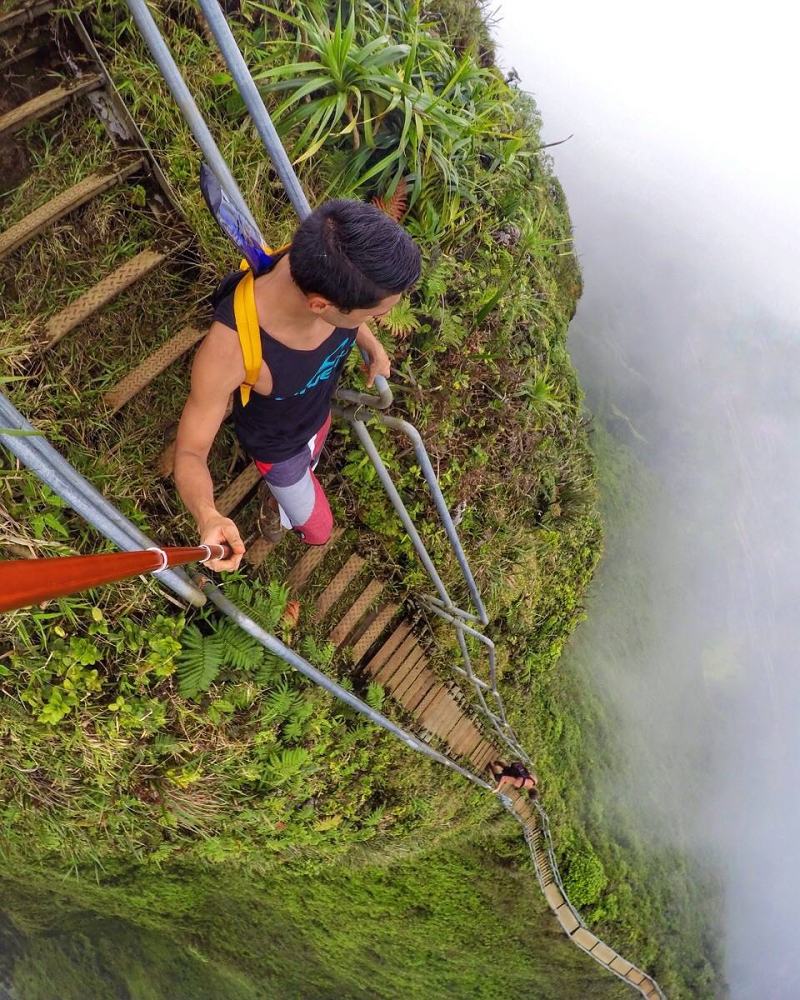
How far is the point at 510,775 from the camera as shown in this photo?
6.50 m

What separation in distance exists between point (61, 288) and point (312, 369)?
161 centimetres

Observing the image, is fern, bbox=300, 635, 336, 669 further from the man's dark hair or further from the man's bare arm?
the man's dark hair

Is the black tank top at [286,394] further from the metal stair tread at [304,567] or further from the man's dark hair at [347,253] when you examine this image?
the metal stair tread at [304,567]

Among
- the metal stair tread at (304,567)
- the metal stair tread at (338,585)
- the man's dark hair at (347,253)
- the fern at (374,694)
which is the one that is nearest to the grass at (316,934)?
the fern at (374,694)

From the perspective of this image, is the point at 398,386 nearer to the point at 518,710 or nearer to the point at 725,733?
the point at 518,710

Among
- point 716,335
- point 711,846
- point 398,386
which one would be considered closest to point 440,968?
point 398,386

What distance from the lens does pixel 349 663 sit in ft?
14.4

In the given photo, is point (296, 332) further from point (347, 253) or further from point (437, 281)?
point (437, 281)

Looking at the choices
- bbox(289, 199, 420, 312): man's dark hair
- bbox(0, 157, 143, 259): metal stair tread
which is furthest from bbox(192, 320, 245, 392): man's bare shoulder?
bbox(0, 157, 143, 259): metal stair tread

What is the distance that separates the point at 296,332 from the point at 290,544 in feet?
6.76

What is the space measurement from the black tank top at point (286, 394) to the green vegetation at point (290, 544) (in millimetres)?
810

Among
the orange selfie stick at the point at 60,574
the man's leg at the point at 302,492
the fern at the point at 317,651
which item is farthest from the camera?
the fern at the point at 317,651

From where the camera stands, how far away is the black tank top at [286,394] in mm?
2068

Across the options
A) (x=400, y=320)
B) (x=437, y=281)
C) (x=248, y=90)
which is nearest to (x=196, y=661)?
(x=400, y=320)
